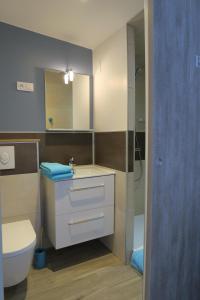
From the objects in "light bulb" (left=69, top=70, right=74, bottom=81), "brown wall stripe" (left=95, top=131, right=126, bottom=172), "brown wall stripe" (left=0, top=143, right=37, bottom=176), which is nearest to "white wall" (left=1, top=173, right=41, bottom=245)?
"brown wall stripe" (left=0, top=143, right=37, bottom=176)

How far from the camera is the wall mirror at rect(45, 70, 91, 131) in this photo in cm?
→ 209

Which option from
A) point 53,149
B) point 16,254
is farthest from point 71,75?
point 16,254

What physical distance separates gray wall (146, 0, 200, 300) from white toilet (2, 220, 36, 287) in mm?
882

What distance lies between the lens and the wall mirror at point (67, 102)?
209cm

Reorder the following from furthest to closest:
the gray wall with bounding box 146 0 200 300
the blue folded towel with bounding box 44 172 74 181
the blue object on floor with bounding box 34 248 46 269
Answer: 1. the blue object on floor with bounding box 34 248 46 269
2. the blue folded towel with bounding box 44 172 74 181
3. the gray wall with bounding box 146 0 200 300

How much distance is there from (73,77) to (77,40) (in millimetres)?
375

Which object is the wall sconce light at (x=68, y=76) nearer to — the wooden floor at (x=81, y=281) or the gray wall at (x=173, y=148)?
the gray wall at (x=173, y=148)

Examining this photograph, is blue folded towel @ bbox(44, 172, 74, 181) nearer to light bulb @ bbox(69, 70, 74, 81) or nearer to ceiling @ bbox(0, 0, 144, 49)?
light bulb @ bbox(69, 70, 74, 81)

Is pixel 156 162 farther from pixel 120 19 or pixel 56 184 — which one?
pixel 120 19

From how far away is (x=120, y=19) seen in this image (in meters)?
1.72

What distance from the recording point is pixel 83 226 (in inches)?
72.4

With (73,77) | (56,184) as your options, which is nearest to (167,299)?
(56,184)

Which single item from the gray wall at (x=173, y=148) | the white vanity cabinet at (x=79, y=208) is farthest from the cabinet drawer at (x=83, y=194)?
the gray wall at (x=173, y=148)

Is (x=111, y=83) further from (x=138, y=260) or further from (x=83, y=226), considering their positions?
(x=138, y=260)
